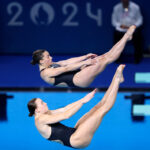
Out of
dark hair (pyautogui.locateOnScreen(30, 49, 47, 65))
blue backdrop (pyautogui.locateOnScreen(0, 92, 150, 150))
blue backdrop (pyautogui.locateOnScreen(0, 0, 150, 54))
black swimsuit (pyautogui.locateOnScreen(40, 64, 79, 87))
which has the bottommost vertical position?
blue backdrop (pyautogui.locateOnScreen(0, 92, 150, 150))

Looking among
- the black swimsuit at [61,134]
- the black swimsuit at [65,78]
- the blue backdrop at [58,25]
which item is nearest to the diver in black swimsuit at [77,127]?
the black swimsuit at [61,134]

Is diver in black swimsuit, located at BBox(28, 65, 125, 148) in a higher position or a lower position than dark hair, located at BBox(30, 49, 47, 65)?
lower

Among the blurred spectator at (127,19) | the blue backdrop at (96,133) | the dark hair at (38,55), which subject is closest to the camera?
the blue backdrop at (96,133)

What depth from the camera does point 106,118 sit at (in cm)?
723

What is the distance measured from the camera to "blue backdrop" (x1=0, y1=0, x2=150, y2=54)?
34.4ft

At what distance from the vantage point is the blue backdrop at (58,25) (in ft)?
34.4

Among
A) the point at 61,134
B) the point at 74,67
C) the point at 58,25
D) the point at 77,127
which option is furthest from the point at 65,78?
the point at 58,25

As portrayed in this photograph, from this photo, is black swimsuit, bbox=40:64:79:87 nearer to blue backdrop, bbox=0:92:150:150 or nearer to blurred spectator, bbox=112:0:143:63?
blue backdrop, bbox=0:92:150:150

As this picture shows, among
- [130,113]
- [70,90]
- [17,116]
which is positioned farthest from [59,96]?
[130,113]

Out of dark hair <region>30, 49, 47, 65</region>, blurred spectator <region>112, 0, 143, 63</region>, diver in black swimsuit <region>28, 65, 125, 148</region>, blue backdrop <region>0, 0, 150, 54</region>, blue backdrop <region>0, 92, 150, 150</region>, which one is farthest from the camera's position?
blue backdrop <region>0, 0, 150, 54</region>

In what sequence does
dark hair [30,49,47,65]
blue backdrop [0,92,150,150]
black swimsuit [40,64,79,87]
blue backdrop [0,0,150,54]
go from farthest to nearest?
blue backdrop [0,0,150,54] → black swimsuit [40,64,79,87] → dark hair [30,49,47,65] → blue backdrop [0,92,150,150]

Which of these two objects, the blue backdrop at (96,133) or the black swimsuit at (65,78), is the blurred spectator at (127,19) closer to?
the blue backdrop at (96,133)

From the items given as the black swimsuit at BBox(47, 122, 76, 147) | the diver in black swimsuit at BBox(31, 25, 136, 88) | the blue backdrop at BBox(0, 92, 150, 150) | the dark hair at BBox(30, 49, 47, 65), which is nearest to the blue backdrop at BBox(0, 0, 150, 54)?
the blue backdrop at BBox(0, 92, 150, 150)

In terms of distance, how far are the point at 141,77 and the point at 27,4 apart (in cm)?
363
